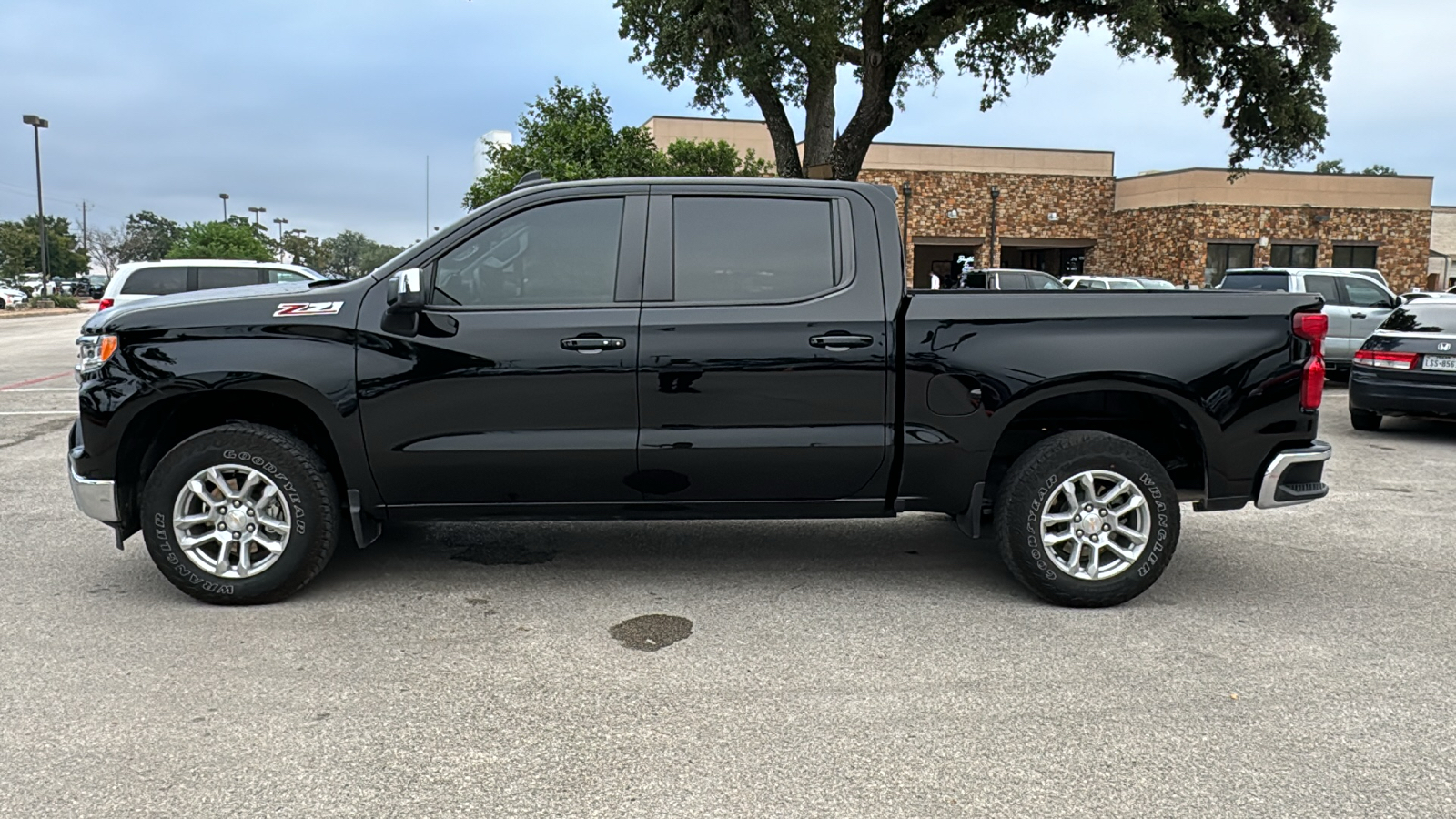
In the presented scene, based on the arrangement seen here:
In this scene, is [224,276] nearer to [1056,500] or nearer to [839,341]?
[839,341]

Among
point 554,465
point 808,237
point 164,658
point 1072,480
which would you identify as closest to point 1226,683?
point 1072,480

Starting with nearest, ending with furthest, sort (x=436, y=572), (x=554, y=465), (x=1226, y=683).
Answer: (x=1226, y=683)
(x=554, y=465)
(x=436, y=572)

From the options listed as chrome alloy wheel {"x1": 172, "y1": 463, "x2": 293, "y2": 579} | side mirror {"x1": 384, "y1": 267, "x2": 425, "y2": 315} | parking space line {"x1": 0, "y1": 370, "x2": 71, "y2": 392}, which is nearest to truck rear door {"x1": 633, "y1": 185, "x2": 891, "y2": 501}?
side mirror {"x1": 384, "y1": 267, "x2": 425, "y2": 315}

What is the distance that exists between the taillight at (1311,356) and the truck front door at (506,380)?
9.99 ft

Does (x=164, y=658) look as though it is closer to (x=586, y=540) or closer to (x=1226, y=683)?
(x=586, y=540)

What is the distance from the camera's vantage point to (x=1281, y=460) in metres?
4.73

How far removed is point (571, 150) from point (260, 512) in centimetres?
1986

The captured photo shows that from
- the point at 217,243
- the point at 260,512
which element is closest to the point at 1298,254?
the point at 260,512

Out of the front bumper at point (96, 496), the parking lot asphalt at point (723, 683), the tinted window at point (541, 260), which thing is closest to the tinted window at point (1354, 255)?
the parking lot asphalt at point (723, 683)

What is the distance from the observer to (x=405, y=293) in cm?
445

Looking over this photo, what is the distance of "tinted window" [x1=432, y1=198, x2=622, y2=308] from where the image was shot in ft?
15.2

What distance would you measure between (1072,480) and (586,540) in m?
2.73

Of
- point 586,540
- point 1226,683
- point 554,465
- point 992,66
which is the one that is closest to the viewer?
point 1226,683

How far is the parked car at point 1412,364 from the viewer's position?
9484mm
